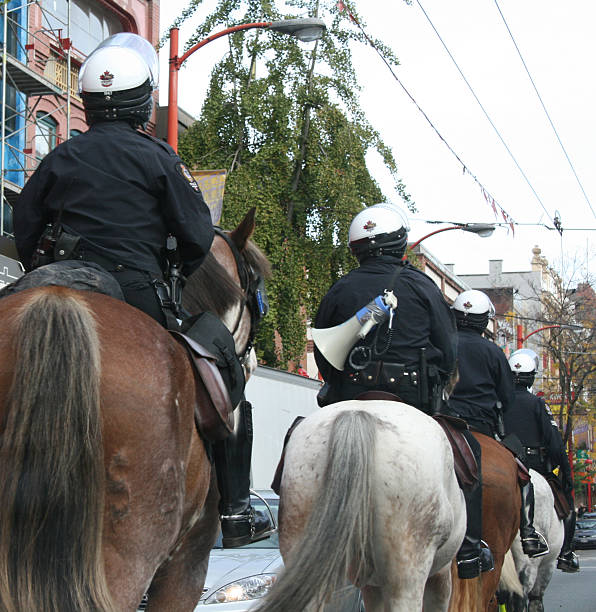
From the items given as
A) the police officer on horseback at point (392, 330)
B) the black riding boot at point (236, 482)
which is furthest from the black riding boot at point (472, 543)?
the black riding boot at point (236, 482)

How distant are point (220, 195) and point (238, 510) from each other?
10.9m

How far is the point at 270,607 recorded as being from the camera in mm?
4719

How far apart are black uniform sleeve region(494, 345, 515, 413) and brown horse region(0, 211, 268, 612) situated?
16.3 feet

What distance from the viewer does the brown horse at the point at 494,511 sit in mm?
7410

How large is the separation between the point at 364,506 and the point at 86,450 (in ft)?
6.80

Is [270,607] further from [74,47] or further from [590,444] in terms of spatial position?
A: [590,444]

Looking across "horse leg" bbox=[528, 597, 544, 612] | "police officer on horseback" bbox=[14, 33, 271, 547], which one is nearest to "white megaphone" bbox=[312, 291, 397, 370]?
"police officer on horseback" bbox=[14, 33, 271, 547]

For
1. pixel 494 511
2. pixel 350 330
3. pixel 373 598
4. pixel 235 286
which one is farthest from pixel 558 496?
pixel 235 286

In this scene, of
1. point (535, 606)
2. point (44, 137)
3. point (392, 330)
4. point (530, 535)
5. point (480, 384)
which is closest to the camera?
point (392, 330)

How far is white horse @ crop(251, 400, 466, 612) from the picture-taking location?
494 cm

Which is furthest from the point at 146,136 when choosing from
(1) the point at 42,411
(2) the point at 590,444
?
(2) the point at 590,444

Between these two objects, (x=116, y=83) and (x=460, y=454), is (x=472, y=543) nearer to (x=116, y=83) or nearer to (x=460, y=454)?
(x=460, y=454)

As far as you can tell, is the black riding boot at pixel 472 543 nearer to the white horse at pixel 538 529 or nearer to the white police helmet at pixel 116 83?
the white police helmet at pixel 116 83

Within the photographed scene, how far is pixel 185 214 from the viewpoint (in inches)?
173
